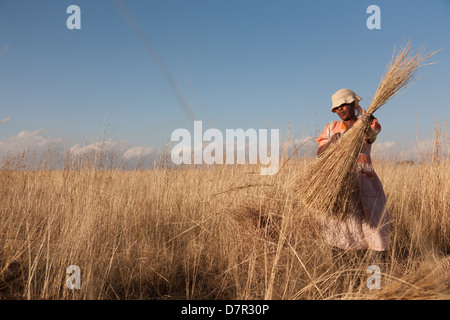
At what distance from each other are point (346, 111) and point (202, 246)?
1772mm

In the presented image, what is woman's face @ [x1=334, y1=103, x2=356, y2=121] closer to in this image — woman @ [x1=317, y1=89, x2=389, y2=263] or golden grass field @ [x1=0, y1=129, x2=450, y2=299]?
woman @ [x1=317, y1=89, x2=389, y2=263]

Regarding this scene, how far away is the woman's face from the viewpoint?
8.57 feet

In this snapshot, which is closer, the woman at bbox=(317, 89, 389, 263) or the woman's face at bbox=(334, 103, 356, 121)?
the woman at bbox=(317, 89, 389, 263)

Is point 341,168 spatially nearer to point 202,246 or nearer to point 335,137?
point 335,137

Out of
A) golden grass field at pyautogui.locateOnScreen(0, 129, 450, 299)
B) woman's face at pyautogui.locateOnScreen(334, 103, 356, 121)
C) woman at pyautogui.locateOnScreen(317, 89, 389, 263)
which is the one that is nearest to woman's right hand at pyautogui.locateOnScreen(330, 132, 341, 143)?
woman at pyautogui.locateOnScreen(317, 89, 389, 263)

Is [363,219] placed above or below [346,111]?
below

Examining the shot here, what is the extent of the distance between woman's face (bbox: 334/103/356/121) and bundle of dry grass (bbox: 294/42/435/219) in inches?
10.8

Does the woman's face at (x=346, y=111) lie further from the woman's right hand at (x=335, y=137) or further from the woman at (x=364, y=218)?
the woman's right hand at (x=335, y=137)

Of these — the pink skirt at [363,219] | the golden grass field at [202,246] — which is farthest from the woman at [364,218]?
the golden grass field at [202,246]

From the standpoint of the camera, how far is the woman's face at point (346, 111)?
2.61 metres

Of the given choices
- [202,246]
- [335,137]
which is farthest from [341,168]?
[202,246]

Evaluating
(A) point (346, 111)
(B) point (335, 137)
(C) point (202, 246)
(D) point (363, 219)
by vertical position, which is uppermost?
(A) point (346, 111)

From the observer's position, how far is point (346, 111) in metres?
2.62
